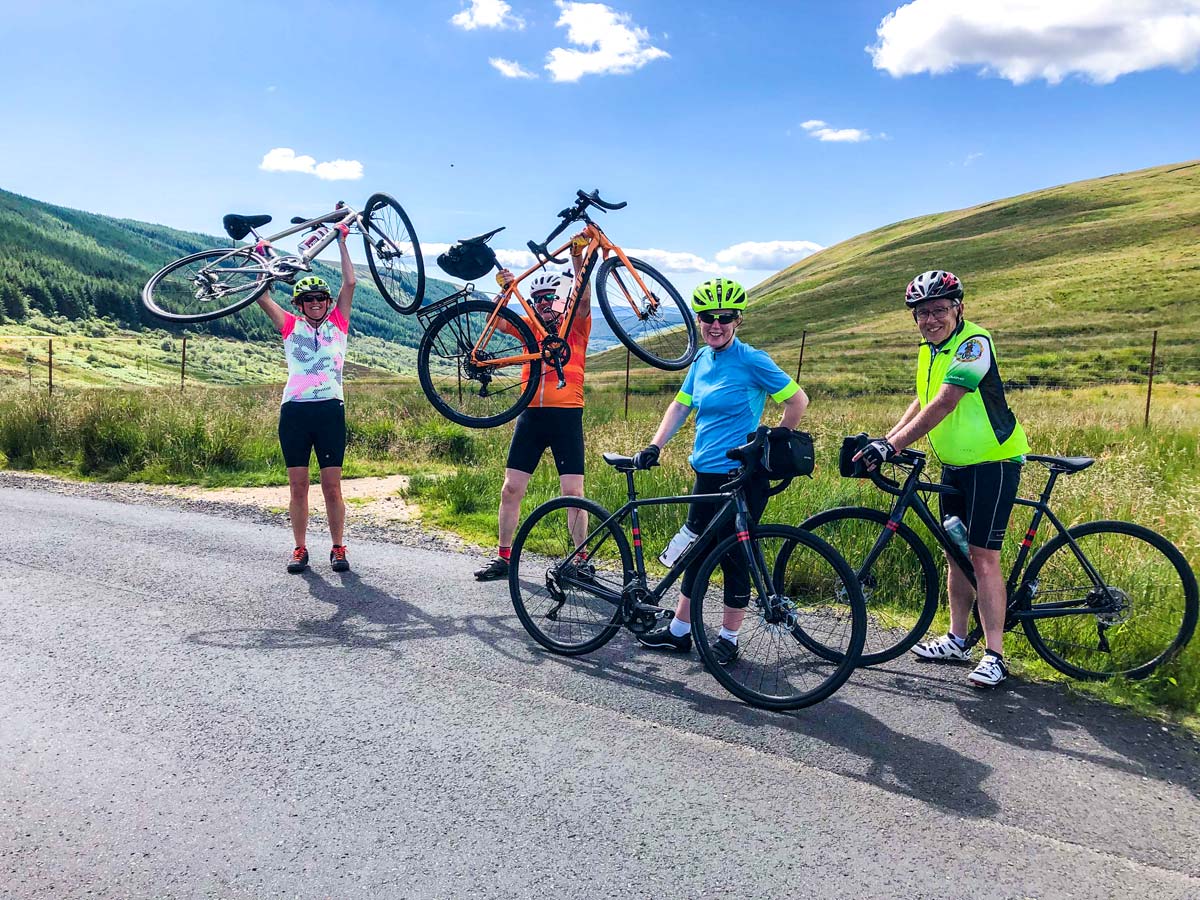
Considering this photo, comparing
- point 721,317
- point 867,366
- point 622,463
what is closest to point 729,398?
point 721,317

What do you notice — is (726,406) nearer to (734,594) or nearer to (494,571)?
(734,594)

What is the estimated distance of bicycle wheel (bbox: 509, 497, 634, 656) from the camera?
4.90 metres

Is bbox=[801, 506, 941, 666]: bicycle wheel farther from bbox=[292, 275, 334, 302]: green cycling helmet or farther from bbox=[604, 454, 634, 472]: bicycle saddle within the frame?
bbox=[292, 275, 334, 302]: green cycling helmet

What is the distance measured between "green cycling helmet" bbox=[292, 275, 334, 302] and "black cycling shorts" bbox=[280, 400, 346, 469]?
0.89 meters

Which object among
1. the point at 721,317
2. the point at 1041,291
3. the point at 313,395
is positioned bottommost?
the point at 313,395

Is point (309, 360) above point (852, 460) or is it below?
above

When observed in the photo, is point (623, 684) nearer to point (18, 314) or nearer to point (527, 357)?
point (527, 357)

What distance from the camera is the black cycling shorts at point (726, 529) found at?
14.8 feet

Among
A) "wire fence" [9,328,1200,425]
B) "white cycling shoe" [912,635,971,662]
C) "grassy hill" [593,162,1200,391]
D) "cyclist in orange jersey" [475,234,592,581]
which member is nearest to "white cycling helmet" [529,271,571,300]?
"cyclist in orange jersey" [475,234,592,581]

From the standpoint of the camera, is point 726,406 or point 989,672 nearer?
point 989,672

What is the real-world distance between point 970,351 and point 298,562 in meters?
5.29

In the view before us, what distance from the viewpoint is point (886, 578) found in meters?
5.95

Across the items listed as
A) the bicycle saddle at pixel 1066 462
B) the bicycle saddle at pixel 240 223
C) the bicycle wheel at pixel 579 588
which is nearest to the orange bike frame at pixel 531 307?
the bicycle wheel at pixel 579 588

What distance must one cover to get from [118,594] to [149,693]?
78.6 inches
